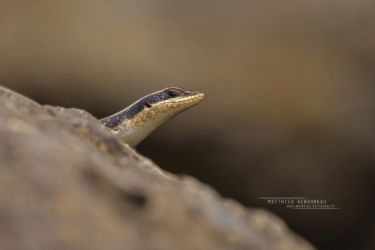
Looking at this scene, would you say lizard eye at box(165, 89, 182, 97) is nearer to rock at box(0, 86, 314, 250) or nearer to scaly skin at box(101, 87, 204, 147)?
scaly skin at box(101, 87, 204, 147)

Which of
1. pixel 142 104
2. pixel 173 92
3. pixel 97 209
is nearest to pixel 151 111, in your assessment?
pixel 142 104

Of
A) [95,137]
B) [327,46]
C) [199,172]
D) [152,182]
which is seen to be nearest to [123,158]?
[95,137]

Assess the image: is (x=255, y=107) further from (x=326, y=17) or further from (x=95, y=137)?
(x=95, y=137)

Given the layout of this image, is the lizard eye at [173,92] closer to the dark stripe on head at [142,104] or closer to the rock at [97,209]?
the dark stripe on head at [142,104]

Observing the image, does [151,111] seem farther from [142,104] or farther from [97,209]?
[97,209]

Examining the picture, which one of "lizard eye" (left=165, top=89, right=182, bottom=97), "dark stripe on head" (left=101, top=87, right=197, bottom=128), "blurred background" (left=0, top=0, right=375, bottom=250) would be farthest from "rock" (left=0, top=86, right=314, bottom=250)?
"blurred background" (left=0, top=0, right=375, bottom=250)

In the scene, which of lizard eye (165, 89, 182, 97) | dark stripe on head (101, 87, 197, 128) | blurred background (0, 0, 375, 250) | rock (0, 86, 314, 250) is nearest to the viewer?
rock (0, 86, 314, 250)
